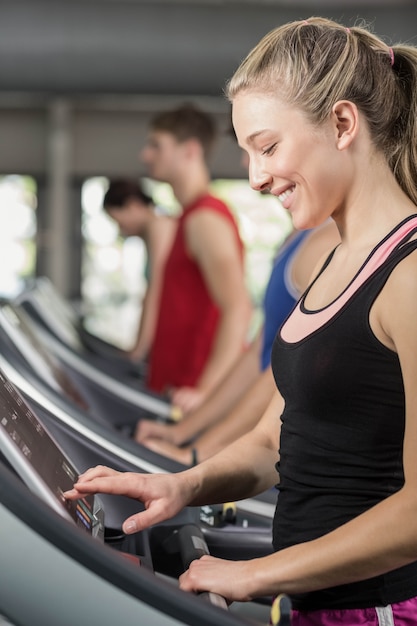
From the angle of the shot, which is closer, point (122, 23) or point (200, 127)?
point (200, 127)

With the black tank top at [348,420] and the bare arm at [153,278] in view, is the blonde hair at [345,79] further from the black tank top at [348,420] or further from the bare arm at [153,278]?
the bare arm at [153,278]

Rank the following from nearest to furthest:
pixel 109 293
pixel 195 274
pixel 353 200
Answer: pixel 353 200 < pixel 195 274 < pixel 109 293

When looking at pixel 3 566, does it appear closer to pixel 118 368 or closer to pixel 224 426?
pixel 224 426

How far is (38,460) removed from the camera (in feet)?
3.68

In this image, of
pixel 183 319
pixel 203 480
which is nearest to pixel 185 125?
pixel 183 319

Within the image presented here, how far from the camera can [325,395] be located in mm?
1103

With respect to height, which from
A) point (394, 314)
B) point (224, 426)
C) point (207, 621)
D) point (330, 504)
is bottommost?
point (207, 621)

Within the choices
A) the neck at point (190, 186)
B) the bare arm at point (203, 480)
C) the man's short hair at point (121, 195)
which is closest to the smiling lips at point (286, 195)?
the bare arm at point (203, 480)

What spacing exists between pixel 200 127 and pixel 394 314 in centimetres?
269

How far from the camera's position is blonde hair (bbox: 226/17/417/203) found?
1134mm

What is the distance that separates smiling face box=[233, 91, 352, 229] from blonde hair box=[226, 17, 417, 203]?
1cm

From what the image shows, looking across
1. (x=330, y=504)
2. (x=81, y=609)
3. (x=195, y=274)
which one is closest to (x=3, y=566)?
(x=81, y=609)

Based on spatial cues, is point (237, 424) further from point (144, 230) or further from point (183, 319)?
point (144, 230)

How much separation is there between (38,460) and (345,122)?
0.48 m
